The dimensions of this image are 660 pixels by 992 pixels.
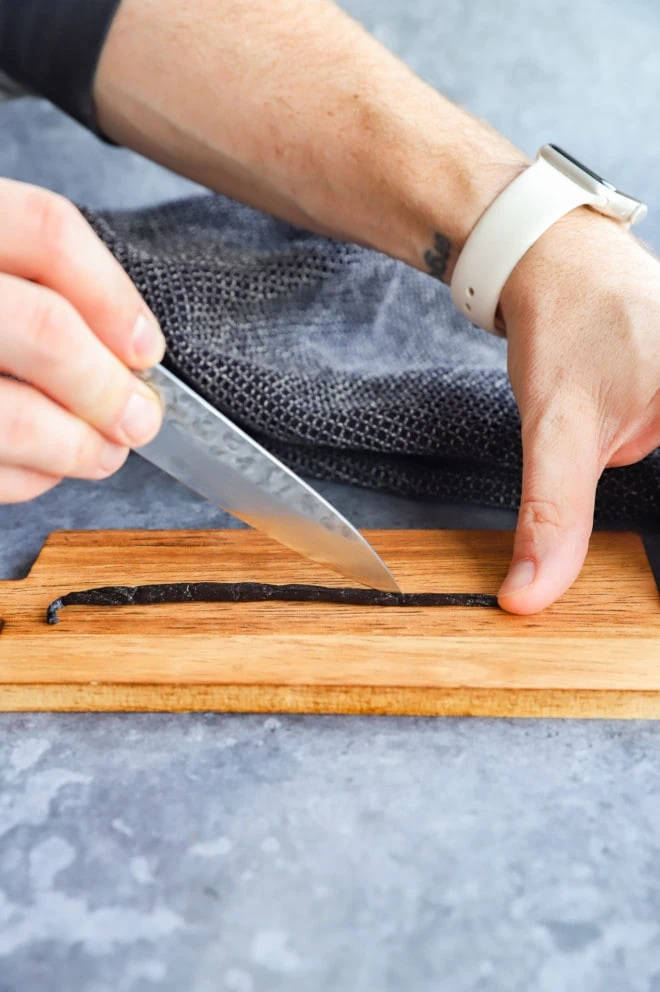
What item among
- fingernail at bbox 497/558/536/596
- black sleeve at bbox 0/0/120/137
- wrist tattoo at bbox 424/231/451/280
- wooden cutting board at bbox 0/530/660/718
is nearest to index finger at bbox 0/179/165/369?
wooden cutting board at bbox 0/530/660/718

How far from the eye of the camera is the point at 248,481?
0.85 m

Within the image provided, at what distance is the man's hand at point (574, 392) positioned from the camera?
35.6 inches

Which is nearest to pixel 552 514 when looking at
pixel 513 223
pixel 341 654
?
pixel 341 654

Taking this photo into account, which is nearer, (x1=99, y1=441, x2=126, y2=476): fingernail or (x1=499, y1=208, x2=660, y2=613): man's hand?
(x1=99, y1=441, x2=126, y2=476): fingernail

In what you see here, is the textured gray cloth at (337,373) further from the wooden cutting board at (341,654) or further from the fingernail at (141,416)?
the fingernail at (141,416)

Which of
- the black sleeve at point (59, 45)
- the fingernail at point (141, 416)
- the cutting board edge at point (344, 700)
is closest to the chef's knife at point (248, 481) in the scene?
the fingernail at point (141, 416)

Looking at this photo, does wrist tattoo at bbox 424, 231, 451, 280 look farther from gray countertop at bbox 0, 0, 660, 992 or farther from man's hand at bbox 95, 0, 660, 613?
gray countertop at bbox 0, 0, 660, 992

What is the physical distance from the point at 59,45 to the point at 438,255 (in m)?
0.56

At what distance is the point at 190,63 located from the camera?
4.04 feet

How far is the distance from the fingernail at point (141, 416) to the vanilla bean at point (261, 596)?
194 millimetres

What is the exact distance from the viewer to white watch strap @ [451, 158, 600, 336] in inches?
41.5

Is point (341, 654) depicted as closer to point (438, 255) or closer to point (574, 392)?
point (574, 392)

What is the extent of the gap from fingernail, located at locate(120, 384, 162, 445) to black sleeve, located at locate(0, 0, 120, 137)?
71cm

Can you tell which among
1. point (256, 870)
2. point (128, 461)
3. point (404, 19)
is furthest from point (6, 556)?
point (404, 19)
